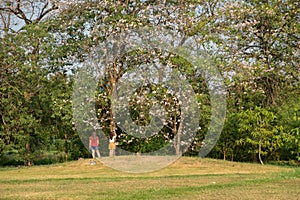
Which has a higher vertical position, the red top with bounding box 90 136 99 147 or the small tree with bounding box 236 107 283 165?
the small tree with bounding box 236 107 283 165

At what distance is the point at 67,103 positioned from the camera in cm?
1406

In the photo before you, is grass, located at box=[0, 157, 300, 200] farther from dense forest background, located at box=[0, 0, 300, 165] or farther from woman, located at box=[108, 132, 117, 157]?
dense forest background, located at box=[0, 0, 300, 165]

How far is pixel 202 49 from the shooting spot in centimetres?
1313

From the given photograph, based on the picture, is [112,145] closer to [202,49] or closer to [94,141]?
[94,141]

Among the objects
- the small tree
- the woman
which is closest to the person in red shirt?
the woman

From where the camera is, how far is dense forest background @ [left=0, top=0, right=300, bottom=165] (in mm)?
13781

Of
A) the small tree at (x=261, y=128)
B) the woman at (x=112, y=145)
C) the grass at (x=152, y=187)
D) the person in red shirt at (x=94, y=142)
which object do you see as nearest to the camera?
the grass at (x=152, y=187)

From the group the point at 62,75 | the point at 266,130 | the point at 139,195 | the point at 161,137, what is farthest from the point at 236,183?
the point at 62,75

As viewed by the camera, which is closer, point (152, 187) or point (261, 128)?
point (152, 187)

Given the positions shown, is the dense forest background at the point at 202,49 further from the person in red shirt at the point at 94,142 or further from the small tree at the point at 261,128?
the person in red shirt at the point at 94,142

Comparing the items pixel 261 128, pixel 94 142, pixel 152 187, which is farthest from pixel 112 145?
pixel 261 128

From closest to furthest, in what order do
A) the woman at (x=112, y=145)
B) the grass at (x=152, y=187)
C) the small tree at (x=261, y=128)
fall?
the grass at (x=152, y=187) → the woman at (x=112, y=145) → the small tree at (x=261, y=128)

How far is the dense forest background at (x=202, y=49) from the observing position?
45.2ft

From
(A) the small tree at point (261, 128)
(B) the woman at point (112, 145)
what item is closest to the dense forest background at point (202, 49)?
(A) the small tree at point (261, 128)
